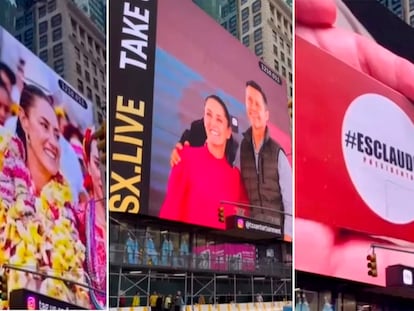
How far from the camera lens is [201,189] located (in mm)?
5582

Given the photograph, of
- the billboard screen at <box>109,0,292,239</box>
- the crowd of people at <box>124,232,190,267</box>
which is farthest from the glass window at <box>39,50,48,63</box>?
the crowd of people at <box>124,232,190,267</box>

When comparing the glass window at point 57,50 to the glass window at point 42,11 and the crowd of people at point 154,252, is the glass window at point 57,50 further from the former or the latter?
the crowd of people at point 154,252

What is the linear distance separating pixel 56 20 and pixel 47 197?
1.27 metres

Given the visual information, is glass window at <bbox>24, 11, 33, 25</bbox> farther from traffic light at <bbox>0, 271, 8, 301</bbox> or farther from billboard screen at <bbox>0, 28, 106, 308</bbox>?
traffic light at <bbox>0, 271, 8, 301</bbox>

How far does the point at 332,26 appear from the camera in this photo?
582 cm

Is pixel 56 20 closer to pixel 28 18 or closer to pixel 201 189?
pixel 28 18

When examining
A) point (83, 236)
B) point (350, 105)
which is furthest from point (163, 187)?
point (350, 105)

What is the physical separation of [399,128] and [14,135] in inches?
146

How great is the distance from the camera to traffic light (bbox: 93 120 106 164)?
483 cm

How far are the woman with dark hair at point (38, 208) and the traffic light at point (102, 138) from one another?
402 millimetres

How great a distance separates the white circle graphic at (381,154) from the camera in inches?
227

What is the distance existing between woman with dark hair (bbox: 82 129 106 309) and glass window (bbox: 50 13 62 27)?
0.78m

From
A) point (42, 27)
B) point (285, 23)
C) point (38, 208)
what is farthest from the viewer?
point (285, 23)

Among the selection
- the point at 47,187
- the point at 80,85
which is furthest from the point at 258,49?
the point at 47,187
